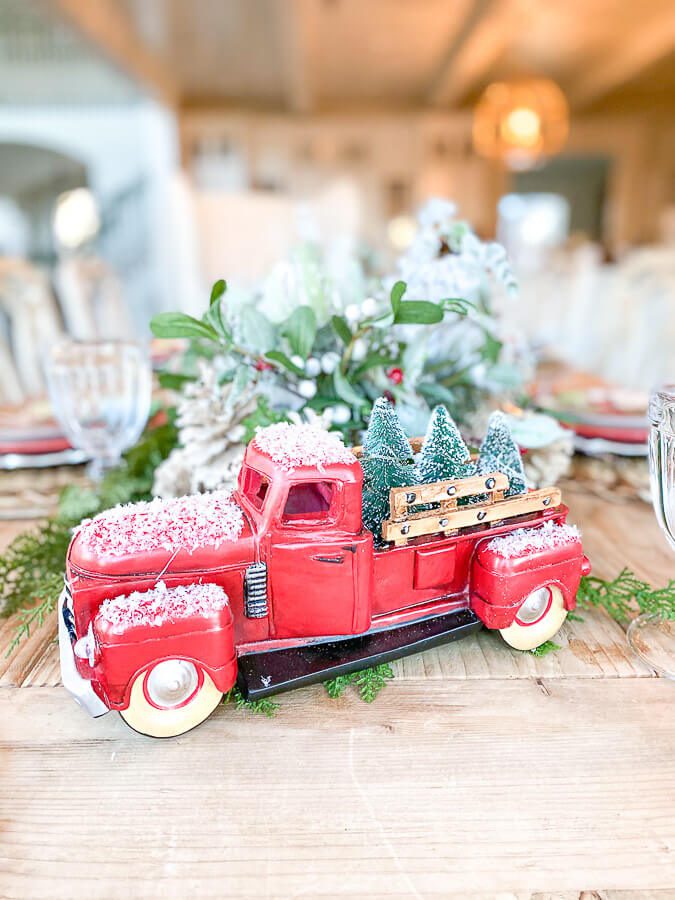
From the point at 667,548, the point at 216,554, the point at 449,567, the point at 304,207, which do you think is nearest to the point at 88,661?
the point at 216,554

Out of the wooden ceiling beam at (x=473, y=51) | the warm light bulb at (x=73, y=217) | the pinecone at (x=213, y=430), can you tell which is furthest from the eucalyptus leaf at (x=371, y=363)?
the warm light bulb at (x=73, y=217)

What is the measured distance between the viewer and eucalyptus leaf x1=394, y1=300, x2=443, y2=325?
2.00 feet

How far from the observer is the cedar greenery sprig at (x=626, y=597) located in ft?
1.86

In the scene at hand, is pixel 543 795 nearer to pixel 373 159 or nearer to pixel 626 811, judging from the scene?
pixel 626 811

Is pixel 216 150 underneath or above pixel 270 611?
above

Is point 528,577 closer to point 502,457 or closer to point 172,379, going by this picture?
point 502,457

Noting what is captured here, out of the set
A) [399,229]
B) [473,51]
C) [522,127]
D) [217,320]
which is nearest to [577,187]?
[399,229]

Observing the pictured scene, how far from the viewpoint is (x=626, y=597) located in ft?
1.89

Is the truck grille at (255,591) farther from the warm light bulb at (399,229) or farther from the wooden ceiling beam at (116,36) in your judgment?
the warm light bulb at (399,229)

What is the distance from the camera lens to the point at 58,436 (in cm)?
97

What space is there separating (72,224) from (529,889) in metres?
10.8

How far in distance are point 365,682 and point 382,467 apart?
16cm

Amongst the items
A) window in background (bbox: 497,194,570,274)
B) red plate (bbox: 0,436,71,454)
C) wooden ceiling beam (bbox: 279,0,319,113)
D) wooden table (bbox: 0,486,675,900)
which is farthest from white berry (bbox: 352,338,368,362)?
window in background (bbox: 497,194,570,274)

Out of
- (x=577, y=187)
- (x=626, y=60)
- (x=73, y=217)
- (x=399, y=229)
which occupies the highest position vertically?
(x=626, y=60)
